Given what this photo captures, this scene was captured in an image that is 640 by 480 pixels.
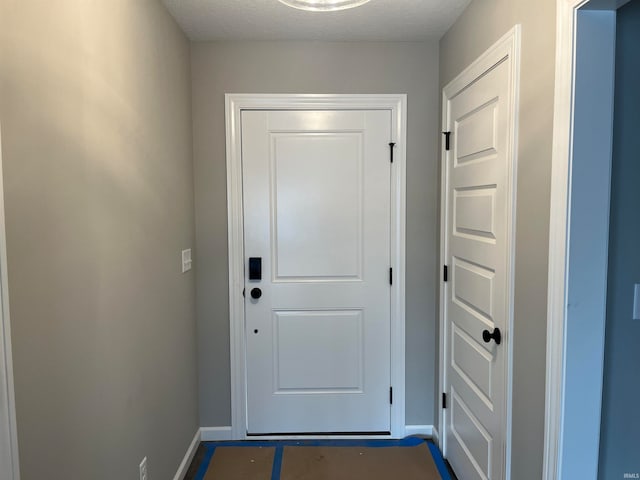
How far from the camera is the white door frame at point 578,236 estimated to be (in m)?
1.16

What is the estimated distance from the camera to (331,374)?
96.8 inches

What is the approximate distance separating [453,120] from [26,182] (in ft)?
6.34

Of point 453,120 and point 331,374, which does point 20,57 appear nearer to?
point 453,120

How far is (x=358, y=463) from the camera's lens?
2242 mm

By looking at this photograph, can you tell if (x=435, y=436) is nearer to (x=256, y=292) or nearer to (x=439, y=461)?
(x=439, y=461)

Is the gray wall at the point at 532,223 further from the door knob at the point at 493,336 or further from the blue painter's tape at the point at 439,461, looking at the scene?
the blue painter's tape at the point at 439,461

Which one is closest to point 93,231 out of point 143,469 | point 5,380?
point 5,380

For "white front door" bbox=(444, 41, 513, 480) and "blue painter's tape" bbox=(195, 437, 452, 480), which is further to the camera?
"blue painter's tape" bbox=(195, 437, 452, 480)

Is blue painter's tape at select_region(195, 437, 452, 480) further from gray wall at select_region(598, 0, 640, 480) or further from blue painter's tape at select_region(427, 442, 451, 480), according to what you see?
gray wall at select_region(598, 0, 640, 480)

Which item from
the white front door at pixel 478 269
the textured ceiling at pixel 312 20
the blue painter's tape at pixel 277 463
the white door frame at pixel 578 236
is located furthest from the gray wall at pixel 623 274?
the blue painter's tape at pixel 277 463

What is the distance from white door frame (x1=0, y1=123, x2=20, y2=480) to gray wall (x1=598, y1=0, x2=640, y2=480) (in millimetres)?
1666

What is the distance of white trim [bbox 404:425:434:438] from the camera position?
248cm

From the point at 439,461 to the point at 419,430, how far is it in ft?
0.80

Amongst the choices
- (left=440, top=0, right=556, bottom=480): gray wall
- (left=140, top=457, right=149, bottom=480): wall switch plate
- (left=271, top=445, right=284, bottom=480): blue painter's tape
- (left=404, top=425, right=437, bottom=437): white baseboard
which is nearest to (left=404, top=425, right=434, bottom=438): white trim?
(left=404, top=425, right=437, bottom=437): white baseboard
